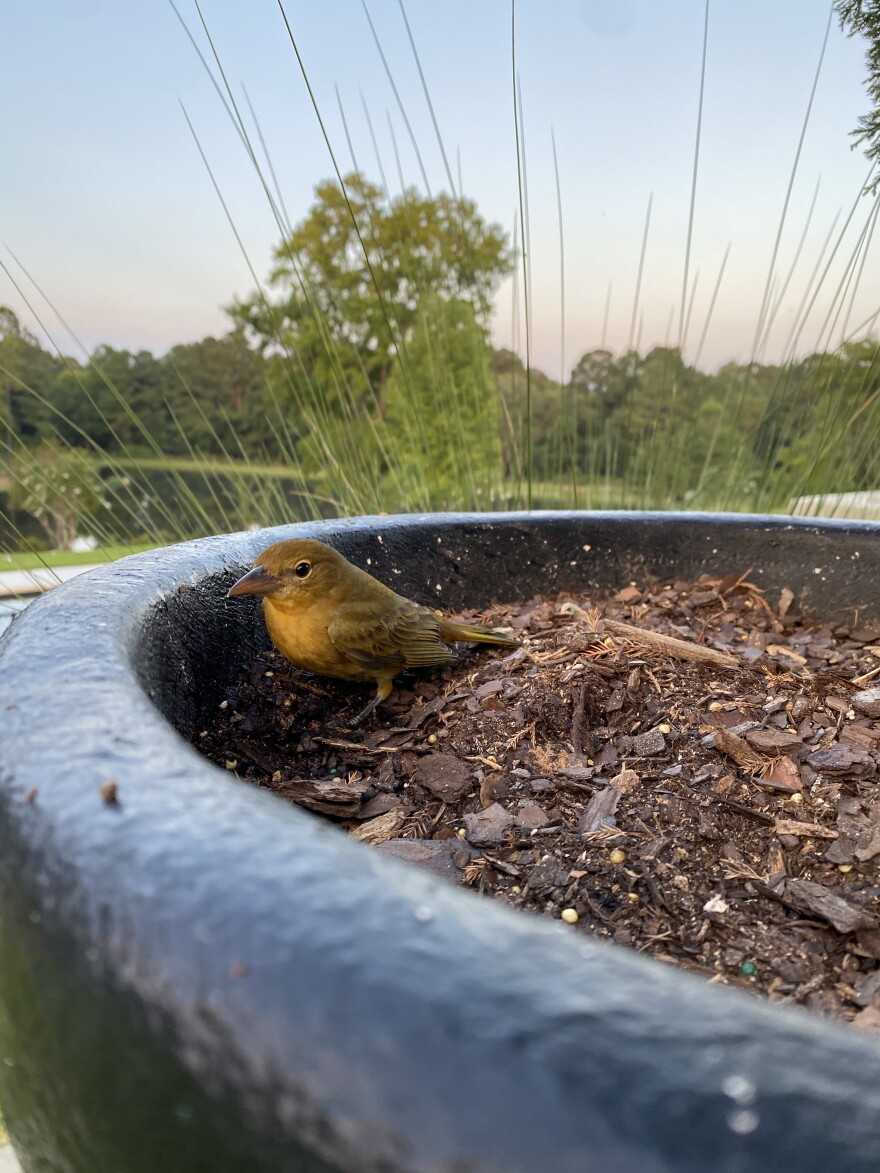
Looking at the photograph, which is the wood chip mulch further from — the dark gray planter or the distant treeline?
the distant treeline

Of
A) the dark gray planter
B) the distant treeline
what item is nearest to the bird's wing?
the distant treeline

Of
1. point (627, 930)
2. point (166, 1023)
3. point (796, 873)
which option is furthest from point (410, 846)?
point (166, 1023)

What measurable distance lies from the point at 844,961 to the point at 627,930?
17 cm

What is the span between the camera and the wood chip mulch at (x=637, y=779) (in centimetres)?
64

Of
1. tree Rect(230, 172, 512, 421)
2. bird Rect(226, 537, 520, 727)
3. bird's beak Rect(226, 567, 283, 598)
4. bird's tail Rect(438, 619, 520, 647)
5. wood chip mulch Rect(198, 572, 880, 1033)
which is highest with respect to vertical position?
tree Rect(230, 172, 512, 421)

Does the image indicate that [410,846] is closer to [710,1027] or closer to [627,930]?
[627,930]

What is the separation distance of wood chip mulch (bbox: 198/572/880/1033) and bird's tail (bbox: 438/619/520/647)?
19mm

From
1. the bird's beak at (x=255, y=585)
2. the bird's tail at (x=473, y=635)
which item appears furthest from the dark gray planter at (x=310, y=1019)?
the bird's tail at (x=473, y=635)

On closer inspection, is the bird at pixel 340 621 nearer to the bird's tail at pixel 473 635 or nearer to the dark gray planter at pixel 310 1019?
the bird's tail at pixel 473 635

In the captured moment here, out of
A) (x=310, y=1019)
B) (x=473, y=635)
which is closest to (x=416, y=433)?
(x=473, y=635)

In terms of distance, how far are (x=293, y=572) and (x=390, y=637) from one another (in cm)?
17

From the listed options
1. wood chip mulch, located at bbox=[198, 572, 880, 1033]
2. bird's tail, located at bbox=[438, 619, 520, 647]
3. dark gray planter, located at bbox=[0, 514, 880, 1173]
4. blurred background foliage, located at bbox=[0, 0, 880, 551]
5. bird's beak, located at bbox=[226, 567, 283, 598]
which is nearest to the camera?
dark gray planter, located at bbox=[0, 514, 880, 1173]

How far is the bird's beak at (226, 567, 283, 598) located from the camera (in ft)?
3.06

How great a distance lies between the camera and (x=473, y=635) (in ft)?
3.94
